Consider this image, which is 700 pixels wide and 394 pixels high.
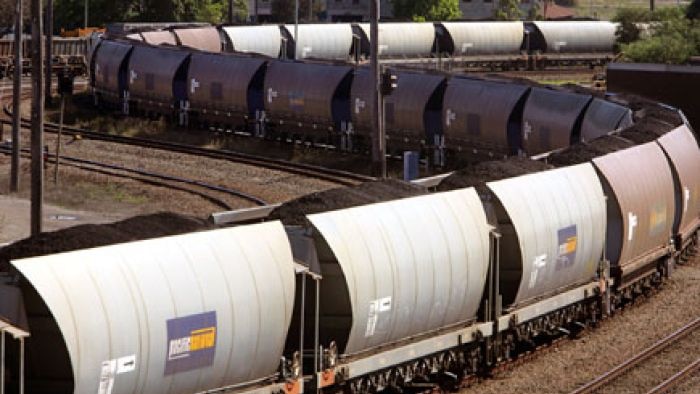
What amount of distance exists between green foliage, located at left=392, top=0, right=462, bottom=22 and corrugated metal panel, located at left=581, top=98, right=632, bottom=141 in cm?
8650

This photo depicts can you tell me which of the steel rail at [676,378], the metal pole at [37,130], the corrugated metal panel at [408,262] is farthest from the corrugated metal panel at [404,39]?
the corrugated metal panel at [408,262]

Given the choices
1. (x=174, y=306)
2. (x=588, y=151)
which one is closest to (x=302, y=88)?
(x=588, y=151)

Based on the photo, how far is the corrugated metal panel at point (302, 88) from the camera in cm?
5888

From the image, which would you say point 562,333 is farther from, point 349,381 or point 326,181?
point 326,181

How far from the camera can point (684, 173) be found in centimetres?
3553

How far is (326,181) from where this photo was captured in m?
49.2

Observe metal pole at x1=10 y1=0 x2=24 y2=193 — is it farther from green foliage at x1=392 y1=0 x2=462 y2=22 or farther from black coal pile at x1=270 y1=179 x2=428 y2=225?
green foliage at x1=392 y1=0 x2=462 y2=22

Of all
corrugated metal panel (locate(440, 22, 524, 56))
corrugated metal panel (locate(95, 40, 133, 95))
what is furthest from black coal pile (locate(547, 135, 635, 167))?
corrugated metal panel (locate(440, 22, 524, 56))

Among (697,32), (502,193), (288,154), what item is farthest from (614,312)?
(697,32)

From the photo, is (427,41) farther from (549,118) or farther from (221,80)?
(549,118)

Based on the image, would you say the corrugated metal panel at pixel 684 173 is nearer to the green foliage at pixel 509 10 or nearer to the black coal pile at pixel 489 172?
the black coal pile at pixel 489 172

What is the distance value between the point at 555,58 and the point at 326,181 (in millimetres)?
62612

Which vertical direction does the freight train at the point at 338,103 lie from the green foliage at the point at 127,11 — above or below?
below

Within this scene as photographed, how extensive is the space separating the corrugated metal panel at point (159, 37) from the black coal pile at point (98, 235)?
6253 centimetres
